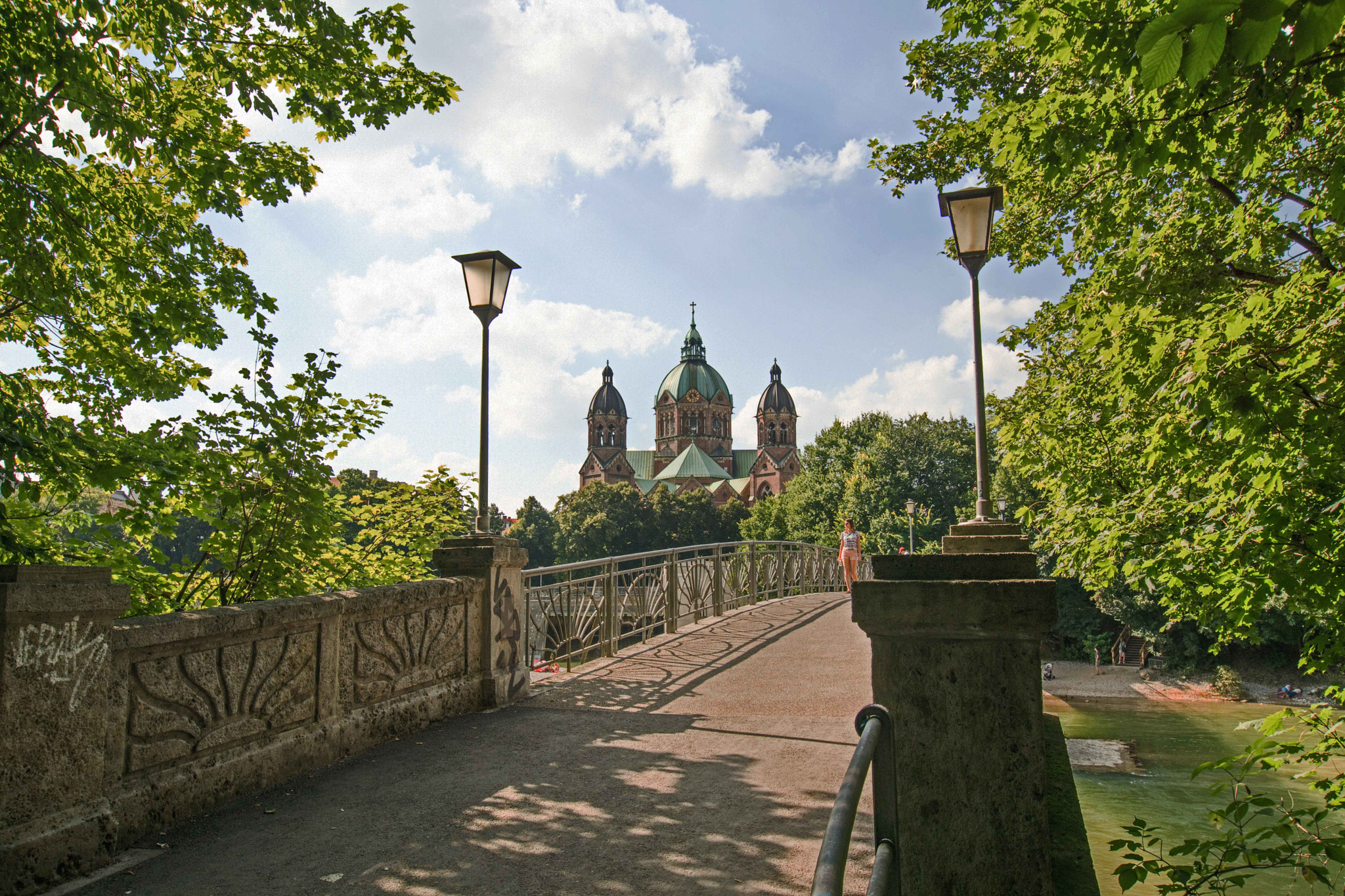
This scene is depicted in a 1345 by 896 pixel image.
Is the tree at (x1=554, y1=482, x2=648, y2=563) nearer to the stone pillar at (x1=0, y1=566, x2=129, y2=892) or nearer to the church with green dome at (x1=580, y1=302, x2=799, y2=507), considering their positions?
the church with green dome at (x1=580, y1=302, x2=799, y2=507)

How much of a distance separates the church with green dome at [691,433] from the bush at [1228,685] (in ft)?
213

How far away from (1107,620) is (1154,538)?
36.1 meters

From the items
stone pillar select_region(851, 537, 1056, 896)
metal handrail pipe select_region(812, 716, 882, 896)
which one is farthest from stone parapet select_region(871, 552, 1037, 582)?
metal handrail pipe select_region(812, 716, 882, 896)

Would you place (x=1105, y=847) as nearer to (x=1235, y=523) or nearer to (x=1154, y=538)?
(x=1154, y=538)

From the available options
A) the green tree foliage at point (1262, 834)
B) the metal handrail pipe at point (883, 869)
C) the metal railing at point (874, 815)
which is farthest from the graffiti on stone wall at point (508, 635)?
the metal handrail pipe at point (883, 869)

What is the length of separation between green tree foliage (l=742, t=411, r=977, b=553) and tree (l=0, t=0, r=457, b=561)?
128 feet

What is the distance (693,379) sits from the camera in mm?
104500

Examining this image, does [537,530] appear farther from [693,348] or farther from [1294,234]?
[1294,234]

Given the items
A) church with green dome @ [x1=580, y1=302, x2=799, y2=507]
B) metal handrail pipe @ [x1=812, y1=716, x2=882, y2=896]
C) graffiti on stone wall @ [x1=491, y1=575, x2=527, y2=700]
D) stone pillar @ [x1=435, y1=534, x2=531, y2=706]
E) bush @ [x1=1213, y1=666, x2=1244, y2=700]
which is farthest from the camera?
church with green dome @ [x1=580, y1=302, x2=799, y2=507]

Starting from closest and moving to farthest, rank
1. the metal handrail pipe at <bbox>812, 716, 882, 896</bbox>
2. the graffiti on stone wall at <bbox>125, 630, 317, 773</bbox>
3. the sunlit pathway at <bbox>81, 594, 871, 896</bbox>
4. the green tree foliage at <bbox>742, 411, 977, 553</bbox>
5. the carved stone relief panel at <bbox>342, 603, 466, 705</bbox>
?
the metal handrail pipe at <bbox>812, 716, 882, 896</bbox> < the sunlit pathway at <bbox>81, 594, 871, 896</bbox> < the graffiti on stone wall at <bbox>125, 630, 317, 773</bbox> < the carved stone relief panel at <bbox>342, 603, 466, 705</bbox> < the green tree foliage at <bbox>742, 411, 977, 553</bbox>

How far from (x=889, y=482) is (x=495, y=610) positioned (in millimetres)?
Answer: 43424

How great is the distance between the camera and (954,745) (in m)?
2.28

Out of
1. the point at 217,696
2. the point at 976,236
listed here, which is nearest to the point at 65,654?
the point at 217,696

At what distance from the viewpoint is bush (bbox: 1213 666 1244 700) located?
31328 mm
